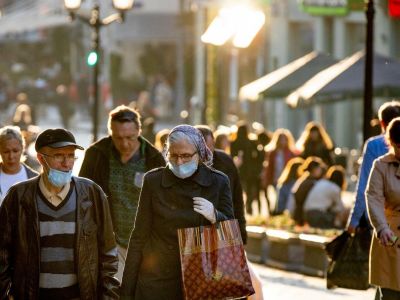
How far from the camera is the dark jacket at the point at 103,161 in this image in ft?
38.1

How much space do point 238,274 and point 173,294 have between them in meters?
0.37

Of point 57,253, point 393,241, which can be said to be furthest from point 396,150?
point 57,253

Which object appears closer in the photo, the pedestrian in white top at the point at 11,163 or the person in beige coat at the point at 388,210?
the person in beige coat at the point at 388,210

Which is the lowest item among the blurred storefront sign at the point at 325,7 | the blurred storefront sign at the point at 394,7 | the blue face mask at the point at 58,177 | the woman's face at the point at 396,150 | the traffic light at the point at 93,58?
the blue face mask at the point at 58,177

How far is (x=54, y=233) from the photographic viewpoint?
8.60 meters

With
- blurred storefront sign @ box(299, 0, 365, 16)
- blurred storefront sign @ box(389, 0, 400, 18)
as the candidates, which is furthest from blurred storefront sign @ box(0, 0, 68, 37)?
blurred storefront sign @ box(389, 0, 400, 18)

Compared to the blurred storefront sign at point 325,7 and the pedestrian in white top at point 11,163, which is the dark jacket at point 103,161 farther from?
the blurred storefront sign at point 325,7

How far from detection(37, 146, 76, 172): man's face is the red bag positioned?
703 millimetres

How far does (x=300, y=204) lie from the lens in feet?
67.5

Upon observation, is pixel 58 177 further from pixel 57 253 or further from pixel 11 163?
pixel 11 163

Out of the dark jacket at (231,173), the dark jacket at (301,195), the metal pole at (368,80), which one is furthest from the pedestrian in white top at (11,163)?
the dark jacket at (301,195)

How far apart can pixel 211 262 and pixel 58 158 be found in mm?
986

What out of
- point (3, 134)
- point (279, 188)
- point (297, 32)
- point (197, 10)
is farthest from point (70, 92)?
point (3, 134)

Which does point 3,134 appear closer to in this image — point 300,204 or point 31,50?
point 300,204
